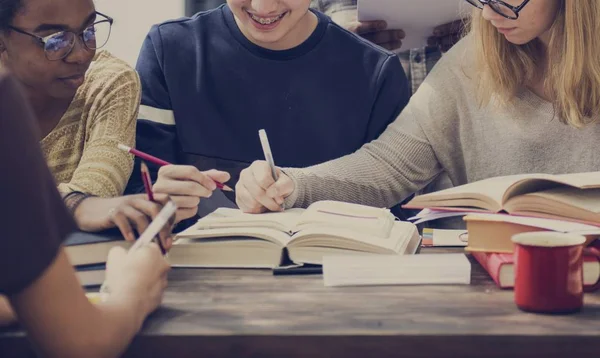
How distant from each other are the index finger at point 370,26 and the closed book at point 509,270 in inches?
37.8

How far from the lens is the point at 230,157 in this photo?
202cm

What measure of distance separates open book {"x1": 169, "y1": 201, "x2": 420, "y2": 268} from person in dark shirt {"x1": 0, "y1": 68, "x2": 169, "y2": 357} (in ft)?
1.23

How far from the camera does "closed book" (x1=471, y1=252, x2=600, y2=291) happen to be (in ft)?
3.67

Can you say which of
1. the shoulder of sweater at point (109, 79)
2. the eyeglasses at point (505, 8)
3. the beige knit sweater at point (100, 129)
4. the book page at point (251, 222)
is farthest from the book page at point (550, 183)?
the shoulder of sweater at point (109, 79)

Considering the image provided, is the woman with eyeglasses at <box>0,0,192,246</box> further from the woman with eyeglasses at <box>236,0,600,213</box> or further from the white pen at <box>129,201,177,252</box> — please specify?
the white pen at <box>129,201,177,252</box>

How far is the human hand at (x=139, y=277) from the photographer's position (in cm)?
97

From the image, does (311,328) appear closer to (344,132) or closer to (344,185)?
(344,185)

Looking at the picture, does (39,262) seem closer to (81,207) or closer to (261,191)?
(81,207)

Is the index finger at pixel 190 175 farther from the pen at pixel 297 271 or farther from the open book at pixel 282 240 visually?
the pen at pixel 297 271

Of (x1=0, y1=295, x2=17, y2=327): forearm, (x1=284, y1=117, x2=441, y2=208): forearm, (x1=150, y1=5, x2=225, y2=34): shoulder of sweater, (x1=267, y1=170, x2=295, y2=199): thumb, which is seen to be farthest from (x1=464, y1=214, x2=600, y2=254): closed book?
(x1=150, y1=5, x2=225, y2=34): shoulder of sweater

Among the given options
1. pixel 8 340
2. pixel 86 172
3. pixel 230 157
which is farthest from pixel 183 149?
pixel 8 340

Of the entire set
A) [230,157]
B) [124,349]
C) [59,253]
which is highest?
[59,253]

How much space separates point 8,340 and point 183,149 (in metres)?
1.09

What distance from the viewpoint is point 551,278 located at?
1.02 metres
